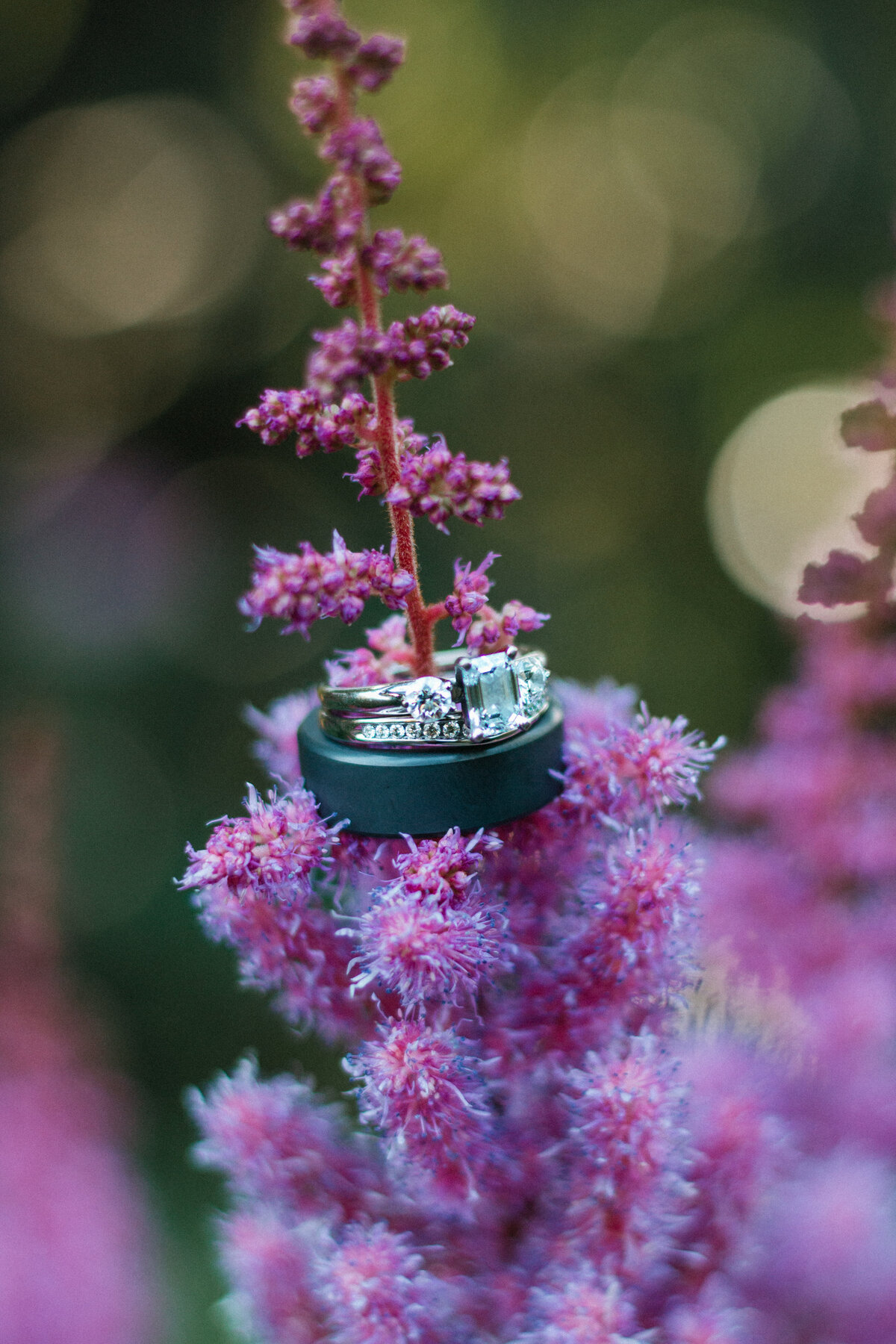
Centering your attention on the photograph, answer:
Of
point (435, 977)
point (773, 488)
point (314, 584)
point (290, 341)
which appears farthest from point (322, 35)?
point (773, 488)

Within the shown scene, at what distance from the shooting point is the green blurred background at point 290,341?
619 millimetres

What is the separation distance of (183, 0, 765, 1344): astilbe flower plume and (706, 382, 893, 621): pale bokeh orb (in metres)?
0.36

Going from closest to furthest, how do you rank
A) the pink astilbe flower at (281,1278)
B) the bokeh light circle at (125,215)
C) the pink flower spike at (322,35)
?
the pink flower spike at (322,35), the pink astilbe flower at (281,1278), the bokeh light circle at (125,215)

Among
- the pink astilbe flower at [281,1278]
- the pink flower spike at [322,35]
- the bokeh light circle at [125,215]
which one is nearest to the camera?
the pink flower spike at [322,35]

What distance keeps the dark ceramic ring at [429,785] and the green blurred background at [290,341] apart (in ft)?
1.46

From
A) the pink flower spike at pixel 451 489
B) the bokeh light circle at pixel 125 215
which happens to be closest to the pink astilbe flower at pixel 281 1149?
the pink flower spike at pixel 451 489

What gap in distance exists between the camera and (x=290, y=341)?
68cm

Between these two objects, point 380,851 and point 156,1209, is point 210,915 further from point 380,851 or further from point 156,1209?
point 156,1209

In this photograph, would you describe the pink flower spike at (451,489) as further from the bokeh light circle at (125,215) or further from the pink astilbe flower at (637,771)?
the bokeh light circle at (125,215)

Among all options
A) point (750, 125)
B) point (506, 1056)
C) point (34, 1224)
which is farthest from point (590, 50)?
point (34, 1224)

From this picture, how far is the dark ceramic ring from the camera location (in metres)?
0.23

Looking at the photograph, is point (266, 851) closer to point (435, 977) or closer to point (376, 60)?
point (435, 977)

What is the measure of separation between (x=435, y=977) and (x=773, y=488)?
0.62 metres

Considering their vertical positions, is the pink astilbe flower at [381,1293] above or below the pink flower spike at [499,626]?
below
